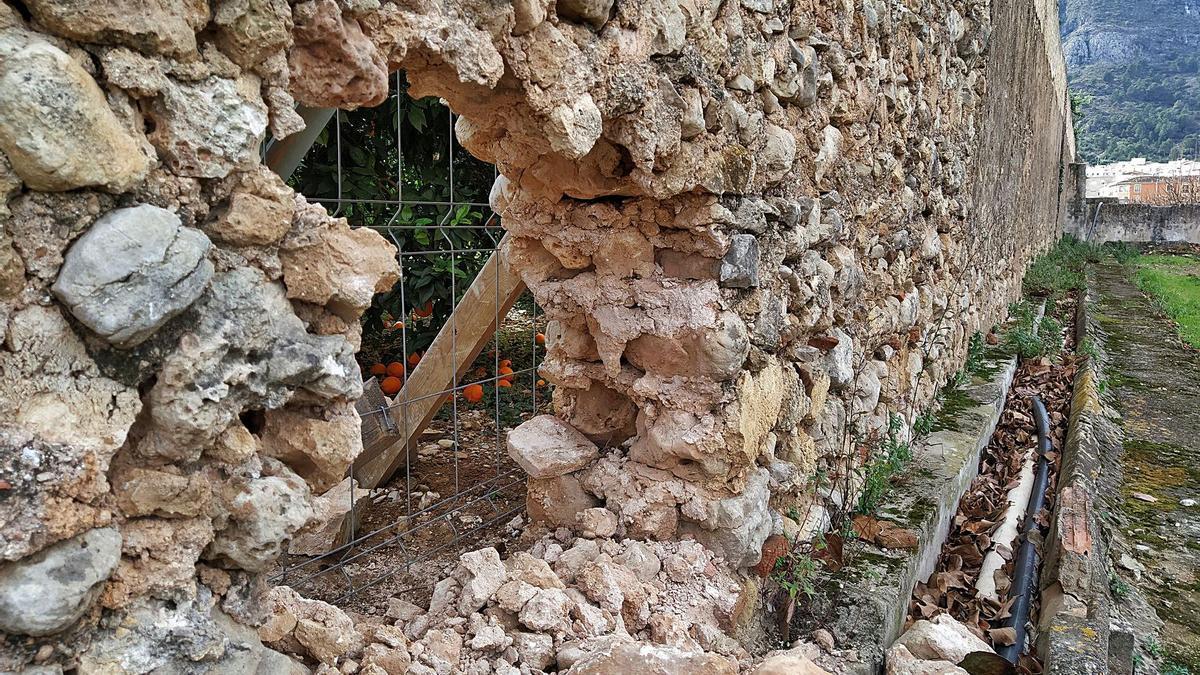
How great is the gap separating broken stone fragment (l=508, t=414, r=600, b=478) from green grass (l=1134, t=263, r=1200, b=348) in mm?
8296

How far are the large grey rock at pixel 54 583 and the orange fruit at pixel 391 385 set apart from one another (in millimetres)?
3198

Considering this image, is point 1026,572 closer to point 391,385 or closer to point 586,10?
point 586,10

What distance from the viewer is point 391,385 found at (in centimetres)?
420

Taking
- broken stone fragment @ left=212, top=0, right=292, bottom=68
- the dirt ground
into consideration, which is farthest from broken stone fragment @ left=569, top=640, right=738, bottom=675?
broken stone fragment @ left=212, top=0, right=292, bottom=68

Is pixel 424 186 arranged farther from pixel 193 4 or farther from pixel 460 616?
pixel 193 4

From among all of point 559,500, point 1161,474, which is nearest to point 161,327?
point 559,500

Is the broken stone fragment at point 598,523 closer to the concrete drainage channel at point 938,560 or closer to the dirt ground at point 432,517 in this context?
the dirt ground at point 432,517

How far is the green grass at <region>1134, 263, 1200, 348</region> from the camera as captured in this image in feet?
32.3

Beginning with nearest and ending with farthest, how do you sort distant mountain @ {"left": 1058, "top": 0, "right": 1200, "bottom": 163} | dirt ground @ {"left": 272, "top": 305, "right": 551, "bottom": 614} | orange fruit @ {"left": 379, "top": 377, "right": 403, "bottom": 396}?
dirt ground @ {"left": 272, "top": 305, "right": 551, "bottom": 614}
orange fruit @ {"left": 379, "top": 377, "right": 403, "bottom": 396}
distant mountain @ {"left": 1058, "top": 0, "right": 1200, "bottom": 163}

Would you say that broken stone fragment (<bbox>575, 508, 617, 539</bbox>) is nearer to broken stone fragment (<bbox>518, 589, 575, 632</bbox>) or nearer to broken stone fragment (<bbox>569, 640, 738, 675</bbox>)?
broken stone fragment (<bbox>518, 589, 575, 632</bbox>)

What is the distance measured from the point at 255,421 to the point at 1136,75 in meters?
69.9

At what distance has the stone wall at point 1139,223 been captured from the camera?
74.9ft

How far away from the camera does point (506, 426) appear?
15.2 feet

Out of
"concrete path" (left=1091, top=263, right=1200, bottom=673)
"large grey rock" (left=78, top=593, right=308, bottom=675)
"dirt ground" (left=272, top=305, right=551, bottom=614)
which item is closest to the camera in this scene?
"large grey rock" (left=78, top=593, right=308, bottom=675)
